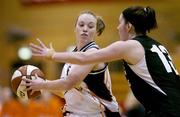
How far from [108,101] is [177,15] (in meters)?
10.1

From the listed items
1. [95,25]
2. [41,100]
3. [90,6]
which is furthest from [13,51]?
[95,25]

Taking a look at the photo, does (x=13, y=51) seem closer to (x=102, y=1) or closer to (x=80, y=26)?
(x=102, y=1)

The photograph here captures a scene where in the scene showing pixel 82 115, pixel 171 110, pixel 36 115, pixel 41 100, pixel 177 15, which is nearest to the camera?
pixel 171 110

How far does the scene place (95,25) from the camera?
5.21 m

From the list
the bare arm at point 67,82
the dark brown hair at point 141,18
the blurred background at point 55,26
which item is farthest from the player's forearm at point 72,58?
the blurred background at point 55,26

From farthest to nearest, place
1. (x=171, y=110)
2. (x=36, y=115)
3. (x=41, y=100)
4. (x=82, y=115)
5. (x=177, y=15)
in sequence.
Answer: (x=177, y=15) → (x=41, y=100) → (x=36, y=115) → (x=82, y=115) → (x=171, y=110)

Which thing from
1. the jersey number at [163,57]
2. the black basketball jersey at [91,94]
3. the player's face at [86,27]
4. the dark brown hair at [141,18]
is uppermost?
the dark brown hair at [141,18]

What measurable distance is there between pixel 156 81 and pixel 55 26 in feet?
36.7

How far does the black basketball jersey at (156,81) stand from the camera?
4.43 meters

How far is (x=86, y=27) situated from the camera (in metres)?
5.14

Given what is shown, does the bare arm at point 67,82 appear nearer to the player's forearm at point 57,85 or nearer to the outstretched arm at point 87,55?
the player's forearm at point 57,85

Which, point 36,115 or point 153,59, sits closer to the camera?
point 153,59

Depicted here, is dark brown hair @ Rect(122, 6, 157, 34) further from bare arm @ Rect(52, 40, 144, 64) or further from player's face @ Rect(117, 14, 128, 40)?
bare arm @ Rect(52, 40, 144, 64)

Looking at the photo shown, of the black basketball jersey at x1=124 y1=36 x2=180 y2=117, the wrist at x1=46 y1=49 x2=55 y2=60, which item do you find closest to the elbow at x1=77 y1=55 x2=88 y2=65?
the wrist at x1=46 y1=49 x2=55 y2=60
